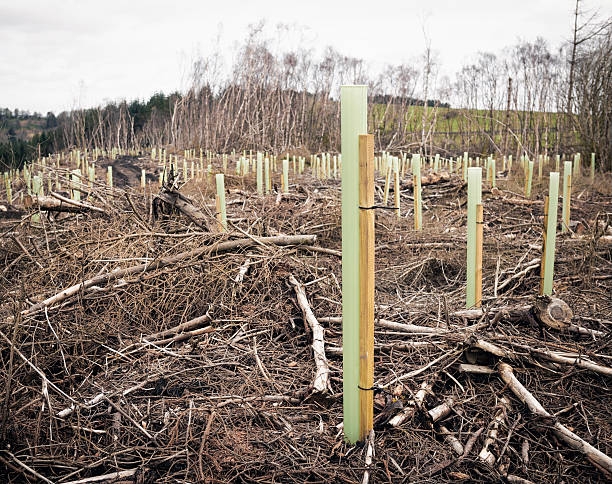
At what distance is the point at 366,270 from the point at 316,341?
1.05 meters

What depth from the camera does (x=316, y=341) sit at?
297cm

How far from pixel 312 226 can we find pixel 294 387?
3.40 meters

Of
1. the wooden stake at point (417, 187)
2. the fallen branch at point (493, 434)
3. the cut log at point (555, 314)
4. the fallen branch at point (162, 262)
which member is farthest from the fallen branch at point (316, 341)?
the wooden stake at point (417, 187)

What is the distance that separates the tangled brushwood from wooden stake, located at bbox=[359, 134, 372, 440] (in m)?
0.30

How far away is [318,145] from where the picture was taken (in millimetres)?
25578

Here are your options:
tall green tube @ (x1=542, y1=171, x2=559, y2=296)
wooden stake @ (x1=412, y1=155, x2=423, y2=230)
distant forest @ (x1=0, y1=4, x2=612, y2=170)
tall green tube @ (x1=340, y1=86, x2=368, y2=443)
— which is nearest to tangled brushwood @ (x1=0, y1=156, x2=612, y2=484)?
tall green tube @ (x1=542, y1=171, x2=559, y2=296)

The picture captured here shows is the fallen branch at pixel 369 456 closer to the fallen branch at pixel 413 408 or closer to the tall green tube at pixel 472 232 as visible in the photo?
the fallen branch at pixel 413 408

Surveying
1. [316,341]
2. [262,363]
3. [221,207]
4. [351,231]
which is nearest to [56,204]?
[221,207]

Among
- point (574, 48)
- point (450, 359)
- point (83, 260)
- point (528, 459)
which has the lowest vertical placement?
point (528, 459)

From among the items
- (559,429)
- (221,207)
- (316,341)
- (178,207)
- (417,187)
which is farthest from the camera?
(417,187)

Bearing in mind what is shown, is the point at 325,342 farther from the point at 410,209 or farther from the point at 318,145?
the point at 318,145

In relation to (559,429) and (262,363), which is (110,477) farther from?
(559,429)

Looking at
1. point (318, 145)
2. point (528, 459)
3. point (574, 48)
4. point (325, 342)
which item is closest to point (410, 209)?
point (325, 342)

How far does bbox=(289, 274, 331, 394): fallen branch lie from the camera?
257 cm
